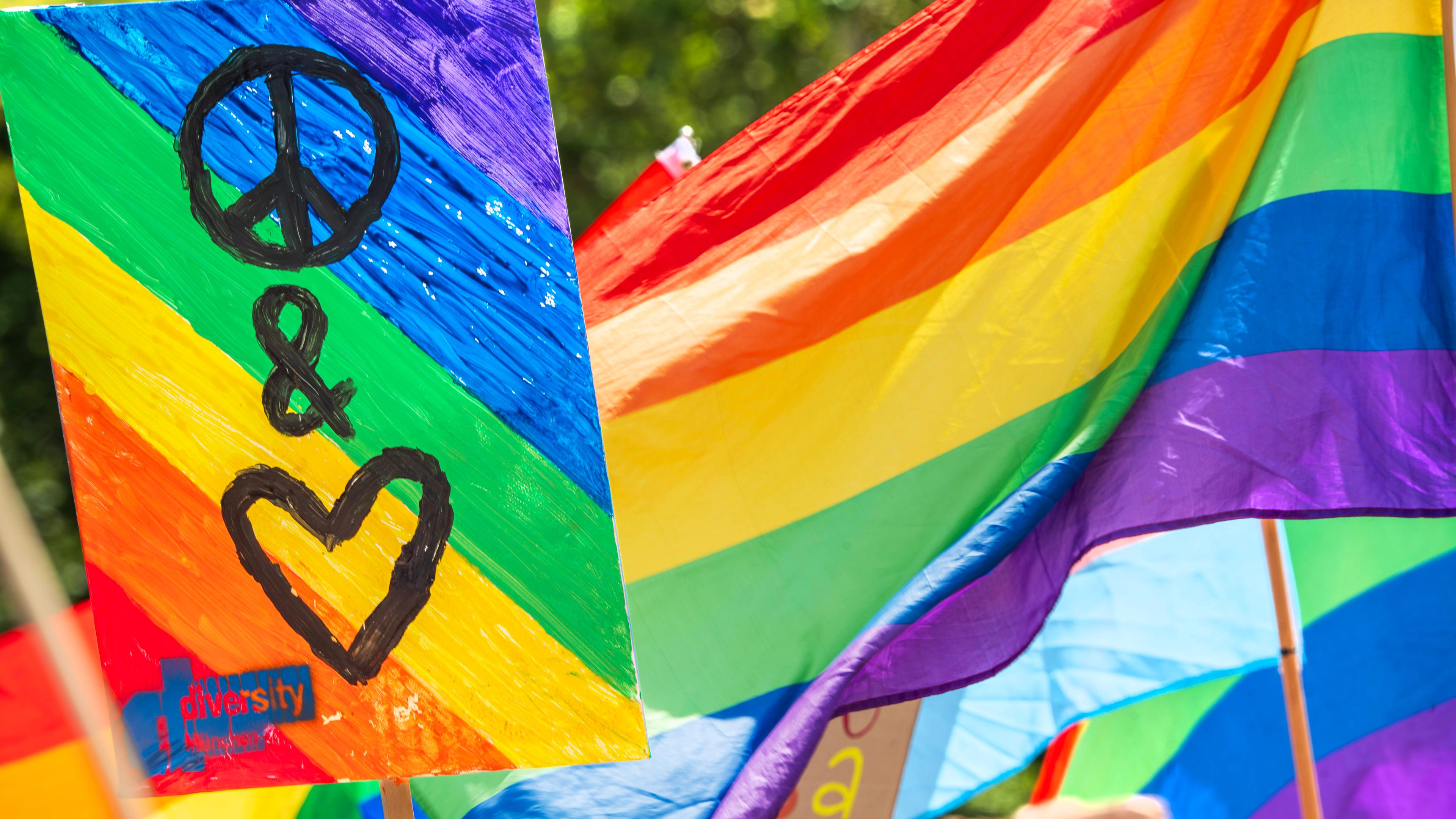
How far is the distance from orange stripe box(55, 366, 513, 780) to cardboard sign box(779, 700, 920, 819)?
912 mm

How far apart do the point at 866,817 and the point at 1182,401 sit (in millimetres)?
835

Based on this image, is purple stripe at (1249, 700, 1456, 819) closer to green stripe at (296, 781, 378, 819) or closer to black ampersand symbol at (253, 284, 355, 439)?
green stripe at (296, 781, 378, 819)

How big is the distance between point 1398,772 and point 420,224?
1.76 m

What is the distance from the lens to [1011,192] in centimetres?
170

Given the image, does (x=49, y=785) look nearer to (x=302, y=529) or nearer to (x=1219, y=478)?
(x=302, y=529)

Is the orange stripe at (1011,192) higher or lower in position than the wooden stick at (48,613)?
lower

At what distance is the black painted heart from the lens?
3.86 ft

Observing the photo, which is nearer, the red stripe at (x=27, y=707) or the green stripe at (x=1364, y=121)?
the green stripe at (x=1364, y=121)

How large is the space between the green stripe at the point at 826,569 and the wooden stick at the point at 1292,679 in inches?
13.7

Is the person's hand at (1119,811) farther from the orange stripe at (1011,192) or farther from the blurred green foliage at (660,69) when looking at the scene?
the blurred green foliage at (660,69)

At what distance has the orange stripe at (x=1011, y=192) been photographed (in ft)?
5.42

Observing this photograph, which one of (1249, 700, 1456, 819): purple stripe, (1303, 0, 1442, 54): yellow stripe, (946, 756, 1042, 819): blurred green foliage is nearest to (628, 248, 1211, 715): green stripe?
(1303, 0, 1442, 54): yellow stripe

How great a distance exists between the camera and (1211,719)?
221 centimetres

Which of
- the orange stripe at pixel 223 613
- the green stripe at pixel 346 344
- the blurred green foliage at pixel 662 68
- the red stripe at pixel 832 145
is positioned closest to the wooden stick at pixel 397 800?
the orange stripe at pixel 223 613
